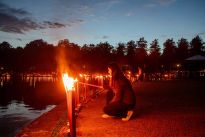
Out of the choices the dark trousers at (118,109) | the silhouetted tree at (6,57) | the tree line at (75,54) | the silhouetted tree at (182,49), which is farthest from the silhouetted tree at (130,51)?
the dark trousers at (118,109)

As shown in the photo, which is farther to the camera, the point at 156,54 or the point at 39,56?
the point at 39,56

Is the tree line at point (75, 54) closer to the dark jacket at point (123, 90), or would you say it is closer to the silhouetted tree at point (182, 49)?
the silhouetted tree at point (182, 49)

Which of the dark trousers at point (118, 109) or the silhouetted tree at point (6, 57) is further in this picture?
the silhouetted tree at point (6, 57)

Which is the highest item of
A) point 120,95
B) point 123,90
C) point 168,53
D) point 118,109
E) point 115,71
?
point 168,53

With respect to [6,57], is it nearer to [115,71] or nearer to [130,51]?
[130,51]

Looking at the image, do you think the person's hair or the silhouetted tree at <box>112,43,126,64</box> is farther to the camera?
the silhouetted tree at <box>112,43,126,64</box>

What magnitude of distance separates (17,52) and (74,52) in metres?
23.5

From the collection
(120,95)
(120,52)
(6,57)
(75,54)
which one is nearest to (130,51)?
(120,52)

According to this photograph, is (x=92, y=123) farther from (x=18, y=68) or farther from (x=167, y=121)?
(x=18, y=68)

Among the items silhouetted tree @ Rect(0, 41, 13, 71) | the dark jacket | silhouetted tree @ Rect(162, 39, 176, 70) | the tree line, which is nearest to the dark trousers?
the dark jacket

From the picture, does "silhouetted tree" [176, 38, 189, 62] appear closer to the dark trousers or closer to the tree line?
the tree line

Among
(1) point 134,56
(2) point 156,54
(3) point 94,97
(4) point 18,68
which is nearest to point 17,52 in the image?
(4) point 18,68

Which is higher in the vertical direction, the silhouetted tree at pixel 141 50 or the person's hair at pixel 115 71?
the silhouetted tree at pixel 141 50

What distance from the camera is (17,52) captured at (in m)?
132
